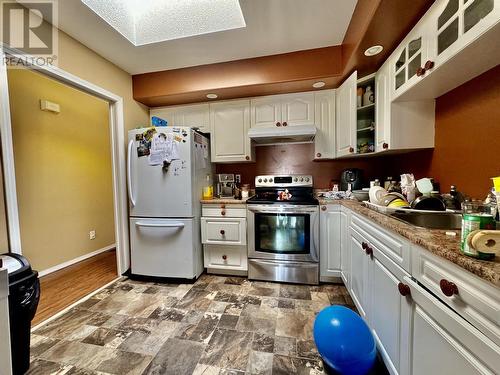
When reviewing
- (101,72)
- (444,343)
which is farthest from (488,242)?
(101,72)

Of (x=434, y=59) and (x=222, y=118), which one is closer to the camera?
(x=434, y=59)

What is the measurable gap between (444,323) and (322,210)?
144 centimetres

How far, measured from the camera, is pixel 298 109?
242 cm

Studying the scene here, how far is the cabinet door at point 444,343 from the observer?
560 mm

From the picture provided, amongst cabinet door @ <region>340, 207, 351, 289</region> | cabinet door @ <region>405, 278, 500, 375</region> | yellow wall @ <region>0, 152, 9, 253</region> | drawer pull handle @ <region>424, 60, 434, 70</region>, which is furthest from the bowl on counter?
yellow wall @ <region>0, 152, 9, 253</region>

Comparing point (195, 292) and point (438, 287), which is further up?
point (438, 287)

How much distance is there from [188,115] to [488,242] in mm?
2788

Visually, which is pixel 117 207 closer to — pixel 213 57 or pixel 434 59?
pixel 213 57

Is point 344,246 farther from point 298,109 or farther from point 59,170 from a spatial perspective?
point 59,170

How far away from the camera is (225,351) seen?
1.36m

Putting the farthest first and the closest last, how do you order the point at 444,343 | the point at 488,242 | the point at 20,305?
the point at 20,305
the point at 444,343
the point at 488,242

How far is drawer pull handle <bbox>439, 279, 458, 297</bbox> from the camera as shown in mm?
650

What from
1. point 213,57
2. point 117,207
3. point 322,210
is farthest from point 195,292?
point 213,57

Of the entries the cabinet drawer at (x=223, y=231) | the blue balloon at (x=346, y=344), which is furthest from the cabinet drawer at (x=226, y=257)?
the blue balloon at (x=346, y=344)
